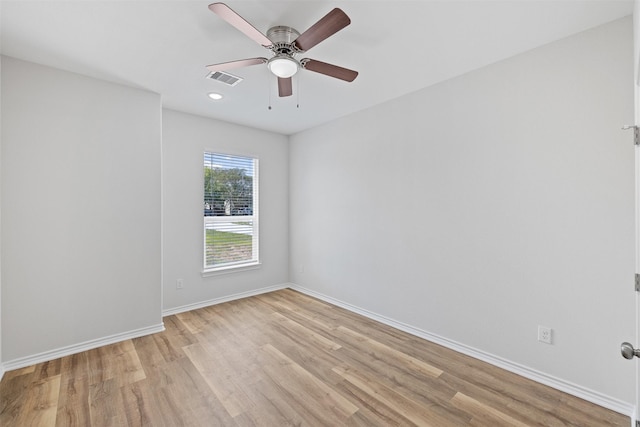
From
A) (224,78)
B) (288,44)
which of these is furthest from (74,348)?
(288,44)

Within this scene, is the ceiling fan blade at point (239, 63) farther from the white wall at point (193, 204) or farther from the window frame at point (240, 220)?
the window frame at point (240, 220)

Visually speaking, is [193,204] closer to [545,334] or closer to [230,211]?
[230,211]

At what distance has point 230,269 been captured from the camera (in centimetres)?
420

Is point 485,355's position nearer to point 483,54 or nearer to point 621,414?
point 621,414

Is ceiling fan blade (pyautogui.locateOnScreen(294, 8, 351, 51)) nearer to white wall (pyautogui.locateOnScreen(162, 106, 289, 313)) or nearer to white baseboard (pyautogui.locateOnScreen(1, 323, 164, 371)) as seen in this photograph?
white wall (pyautogui.locateOnScreen(162, 106, 289, 313))

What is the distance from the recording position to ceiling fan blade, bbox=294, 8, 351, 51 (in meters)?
1.52

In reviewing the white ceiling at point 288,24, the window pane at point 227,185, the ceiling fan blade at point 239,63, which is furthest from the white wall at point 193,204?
the ceiling fan blade at point 239,63

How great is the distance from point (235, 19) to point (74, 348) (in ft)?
10.4

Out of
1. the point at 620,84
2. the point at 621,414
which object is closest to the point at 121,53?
the point at 620,84

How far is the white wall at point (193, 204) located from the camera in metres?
3.67

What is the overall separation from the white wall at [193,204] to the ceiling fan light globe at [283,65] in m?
2.25

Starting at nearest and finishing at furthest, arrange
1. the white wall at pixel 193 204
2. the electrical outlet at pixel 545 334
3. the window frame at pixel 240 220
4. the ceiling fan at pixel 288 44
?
the ceiling fan at pixel 288 44, the electrical outlet at pixel 545 334, the white wall at pixel 193 204, the window frame at pixel 240 220

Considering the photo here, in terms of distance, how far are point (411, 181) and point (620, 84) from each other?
1.66 m

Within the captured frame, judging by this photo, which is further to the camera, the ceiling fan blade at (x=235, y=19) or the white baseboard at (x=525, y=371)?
the white baseboard at (x=525, y=371)
